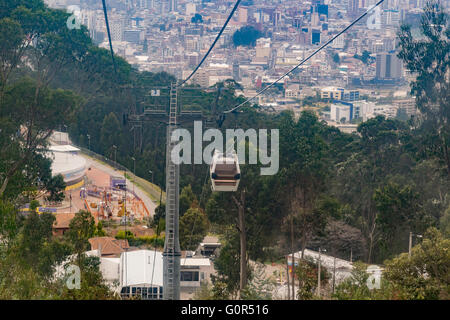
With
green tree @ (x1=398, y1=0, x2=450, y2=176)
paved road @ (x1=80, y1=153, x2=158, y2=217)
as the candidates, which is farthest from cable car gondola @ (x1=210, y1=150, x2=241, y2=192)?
paved road @ (x1=80, y1=153, x2=158, y2=217)

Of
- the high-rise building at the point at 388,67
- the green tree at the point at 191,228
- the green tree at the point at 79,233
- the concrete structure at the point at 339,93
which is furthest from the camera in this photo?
the concrete structure at the point at 339,93

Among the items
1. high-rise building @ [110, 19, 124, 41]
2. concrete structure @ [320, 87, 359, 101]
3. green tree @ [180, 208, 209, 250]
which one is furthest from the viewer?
concrete structure @ [320, 87, 359, 101]

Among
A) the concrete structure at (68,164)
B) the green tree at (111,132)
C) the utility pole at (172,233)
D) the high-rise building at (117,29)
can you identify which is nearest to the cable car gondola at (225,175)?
the utility pole at (172,233)

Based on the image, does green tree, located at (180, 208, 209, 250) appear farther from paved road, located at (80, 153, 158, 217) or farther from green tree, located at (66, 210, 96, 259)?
paved road, located at (80, 153, 158, 217)

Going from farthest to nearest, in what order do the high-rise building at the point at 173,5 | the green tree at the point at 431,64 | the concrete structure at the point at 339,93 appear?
the concrete structure at the point at 339,93 < the high-rise building at the point at 173,5 < the green tree at the point at 431,64

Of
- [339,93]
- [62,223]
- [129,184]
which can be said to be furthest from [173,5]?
[62,223]

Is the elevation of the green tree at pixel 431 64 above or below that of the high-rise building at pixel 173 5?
below

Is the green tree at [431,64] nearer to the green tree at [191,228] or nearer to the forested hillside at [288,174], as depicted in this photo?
the forested hillside at [288,174]

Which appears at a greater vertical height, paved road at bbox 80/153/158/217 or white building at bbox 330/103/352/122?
white building at bbox 330/103/352/122

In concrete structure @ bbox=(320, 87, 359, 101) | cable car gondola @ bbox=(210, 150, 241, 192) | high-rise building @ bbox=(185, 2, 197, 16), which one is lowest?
cable car gondola @ bbox=(210, 150, 241, 192)

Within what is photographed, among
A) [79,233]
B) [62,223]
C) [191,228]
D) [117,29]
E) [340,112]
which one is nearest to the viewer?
[79,233]

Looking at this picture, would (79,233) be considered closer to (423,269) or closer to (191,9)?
(423,269)

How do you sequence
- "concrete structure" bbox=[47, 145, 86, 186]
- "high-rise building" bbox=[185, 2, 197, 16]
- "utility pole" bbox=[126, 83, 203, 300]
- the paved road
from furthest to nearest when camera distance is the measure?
1. "high-rise building" bbox=[185, 2, 197, 16]
2. "concrete structure" bbox=[47, 145, 86, 186]
3. the paved road
4. "utility pole" bbox=[126, 83, 203, 300]

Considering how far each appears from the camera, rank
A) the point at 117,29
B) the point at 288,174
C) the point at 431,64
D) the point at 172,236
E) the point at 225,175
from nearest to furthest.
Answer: the point at 225,175 < the point at 172,236 < the point at 288,174 < the point at 431,64 < the point at 117,29
